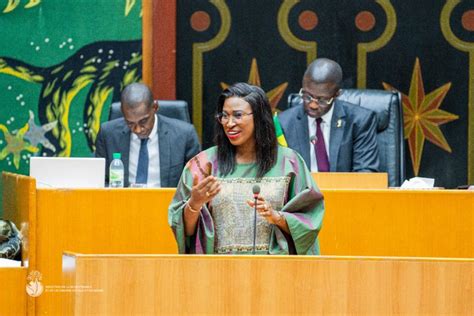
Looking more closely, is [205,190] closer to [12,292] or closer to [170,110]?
[12,292]

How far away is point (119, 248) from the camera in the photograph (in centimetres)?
641

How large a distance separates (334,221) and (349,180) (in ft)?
1.73

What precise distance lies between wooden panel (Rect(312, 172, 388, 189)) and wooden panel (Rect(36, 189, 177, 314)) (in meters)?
0.88

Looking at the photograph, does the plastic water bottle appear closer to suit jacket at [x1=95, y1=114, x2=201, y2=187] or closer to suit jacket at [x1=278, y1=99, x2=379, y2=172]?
suit jacket at [x1=95, y1=114, x2=201, y2=187]

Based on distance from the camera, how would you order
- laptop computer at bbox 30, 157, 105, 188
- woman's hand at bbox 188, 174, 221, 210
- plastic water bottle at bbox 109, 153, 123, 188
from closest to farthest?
woman's hand at bbox 188, 174, 221, 210 → laptop computer at bbox 30, 157, 105, 188 → plastic water bottle at bbox 109, 153, 123, 188

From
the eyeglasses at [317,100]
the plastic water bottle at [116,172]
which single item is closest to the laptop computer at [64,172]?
the plastic water bottle at [116,172]

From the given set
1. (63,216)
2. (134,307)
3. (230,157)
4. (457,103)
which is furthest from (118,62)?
(134,307)

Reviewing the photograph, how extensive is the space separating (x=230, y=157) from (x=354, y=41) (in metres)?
4.23

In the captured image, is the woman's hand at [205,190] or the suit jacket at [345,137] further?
the suit jacket at [345,137]

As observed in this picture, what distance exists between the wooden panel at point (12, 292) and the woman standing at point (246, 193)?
45.5 inches

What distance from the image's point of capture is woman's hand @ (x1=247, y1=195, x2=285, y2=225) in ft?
16.4

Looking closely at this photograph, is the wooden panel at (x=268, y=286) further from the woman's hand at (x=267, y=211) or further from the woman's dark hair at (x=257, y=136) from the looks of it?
the woman's dark hair at (x=257, y=136)

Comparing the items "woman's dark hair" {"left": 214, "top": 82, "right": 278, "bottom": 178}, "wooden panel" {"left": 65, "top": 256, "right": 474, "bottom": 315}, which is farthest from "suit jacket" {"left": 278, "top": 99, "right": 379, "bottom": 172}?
"wooden panel" {"left": 65, "top": 256, "right": 474, "bottom": 315}

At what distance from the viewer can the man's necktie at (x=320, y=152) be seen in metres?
7.57
